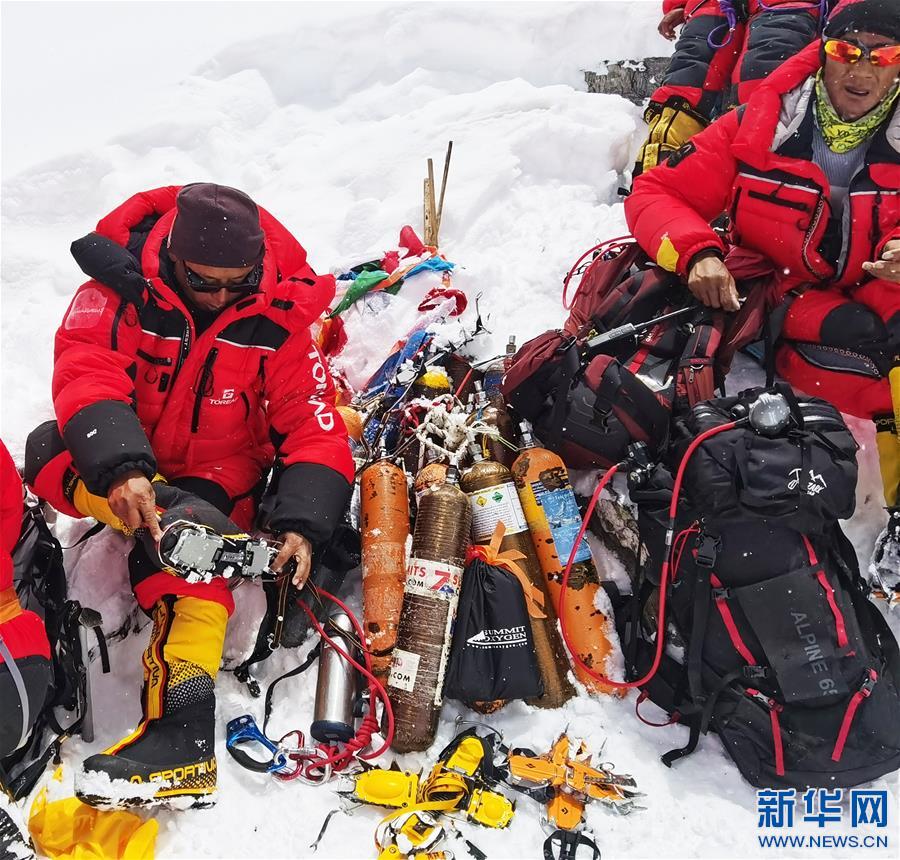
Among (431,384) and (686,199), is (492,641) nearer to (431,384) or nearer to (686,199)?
(431,384)

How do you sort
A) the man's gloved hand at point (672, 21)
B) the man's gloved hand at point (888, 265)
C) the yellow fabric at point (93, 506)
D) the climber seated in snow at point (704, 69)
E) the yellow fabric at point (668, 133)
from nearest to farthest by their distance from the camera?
the yellow fabric at point (93, 506) → the man's gloved hand at point (888, 265) → the climber seated in snow at point (704, 69) → the yellow fabric at point (668, 133) → the man's gloved hand at point (672, 21)

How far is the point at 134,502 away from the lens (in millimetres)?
2451

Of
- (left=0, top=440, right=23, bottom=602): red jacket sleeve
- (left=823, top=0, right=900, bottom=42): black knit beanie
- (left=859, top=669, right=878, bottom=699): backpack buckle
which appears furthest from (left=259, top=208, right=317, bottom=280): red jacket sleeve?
(left=859, top=669, right=878, bottom=699): backpack buckle

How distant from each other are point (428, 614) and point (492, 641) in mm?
268

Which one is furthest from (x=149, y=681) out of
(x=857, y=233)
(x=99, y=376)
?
(x=857, y=233)

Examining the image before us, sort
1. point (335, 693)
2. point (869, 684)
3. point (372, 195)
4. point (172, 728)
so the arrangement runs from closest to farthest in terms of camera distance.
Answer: point (172, 728) → point (869, 684) → point (335, 693) → point (372, 195)

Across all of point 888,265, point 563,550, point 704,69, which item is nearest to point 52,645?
point 563,550

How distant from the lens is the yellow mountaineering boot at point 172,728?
2.23 m

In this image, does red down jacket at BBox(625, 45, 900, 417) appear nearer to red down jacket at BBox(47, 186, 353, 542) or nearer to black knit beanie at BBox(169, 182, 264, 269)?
red down jacket at BBox(47, 186, 353, 542)

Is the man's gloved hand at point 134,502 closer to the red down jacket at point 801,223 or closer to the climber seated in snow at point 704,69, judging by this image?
the red down jacket at point 801,223

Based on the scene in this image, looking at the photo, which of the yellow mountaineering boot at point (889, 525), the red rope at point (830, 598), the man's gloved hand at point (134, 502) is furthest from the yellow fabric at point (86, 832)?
the yellow mountaineering boot at point (889, 525)

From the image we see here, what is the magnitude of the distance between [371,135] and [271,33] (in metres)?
2.89

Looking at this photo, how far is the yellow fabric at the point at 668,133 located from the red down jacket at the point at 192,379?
2.68 metres

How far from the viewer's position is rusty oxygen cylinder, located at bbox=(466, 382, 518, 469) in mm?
3367
